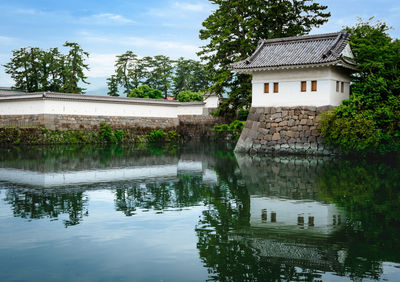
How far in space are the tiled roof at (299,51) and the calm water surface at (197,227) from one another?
9.39 m

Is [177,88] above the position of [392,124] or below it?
above

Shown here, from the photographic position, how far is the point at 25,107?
1153 inches

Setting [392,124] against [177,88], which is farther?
[177,88]

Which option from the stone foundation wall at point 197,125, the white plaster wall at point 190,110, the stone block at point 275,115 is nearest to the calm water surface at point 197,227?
the stone block at point 275,115

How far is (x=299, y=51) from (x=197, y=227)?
18.2 metres

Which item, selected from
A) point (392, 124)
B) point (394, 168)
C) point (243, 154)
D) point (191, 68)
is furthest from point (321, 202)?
point (191, 68)

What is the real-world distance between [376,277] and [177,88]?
181 feet

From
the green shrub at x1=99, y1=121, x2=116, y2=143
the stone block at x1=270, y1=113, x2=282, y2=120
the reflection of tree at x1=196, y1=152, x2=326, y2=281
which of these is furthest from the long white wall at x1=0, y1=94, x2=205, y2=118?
the reflection of tree at x1=196, y1=152, x2=326, y2=281

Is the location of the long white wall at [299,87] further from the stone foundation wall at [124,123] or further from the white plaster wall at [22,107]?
the white plaster wall at [22,107]

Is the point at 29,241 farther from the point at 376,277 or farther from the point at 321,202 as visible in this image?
the point at 321,202

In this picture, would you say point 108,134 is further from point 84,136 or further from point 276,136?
point 276,136

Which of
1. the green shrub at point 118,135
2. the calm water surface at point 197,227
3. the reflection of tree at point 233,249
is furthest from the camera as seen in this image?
the green shrub at point 118,135

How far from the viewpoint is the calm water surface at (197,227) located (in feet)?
17.7


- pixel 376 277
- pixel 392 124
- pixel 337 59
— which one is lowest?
pixel 376 277
